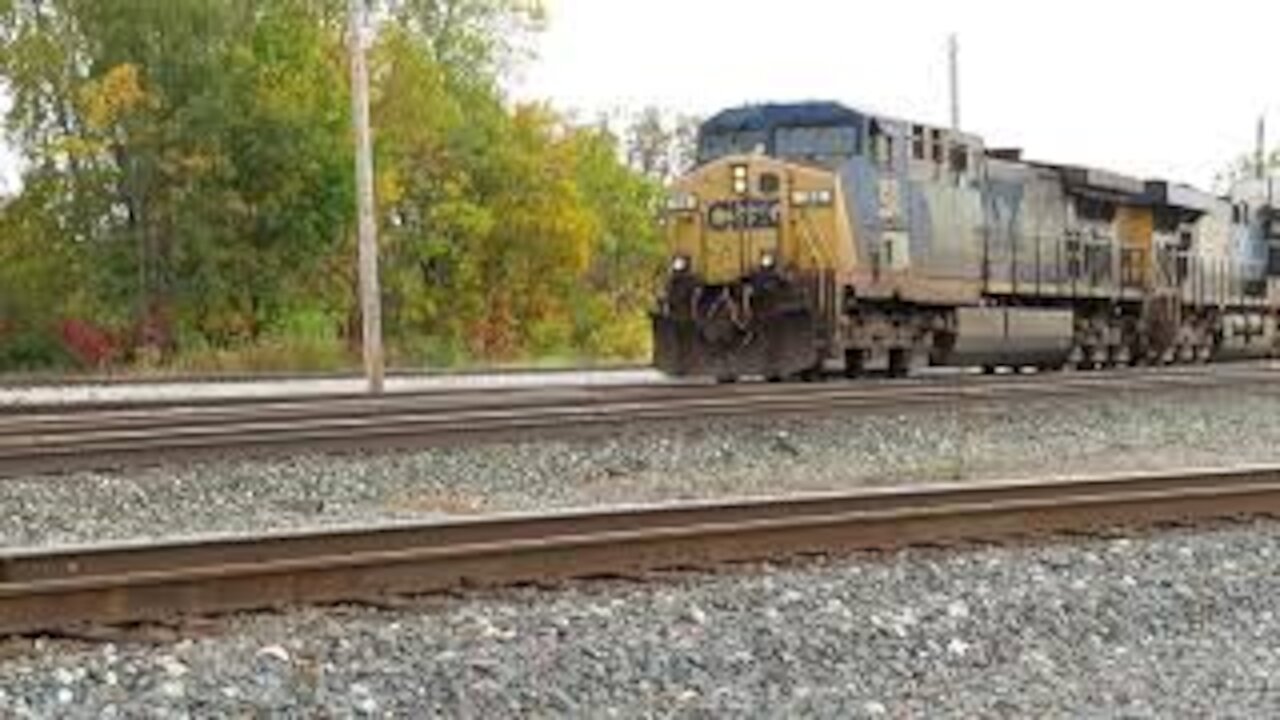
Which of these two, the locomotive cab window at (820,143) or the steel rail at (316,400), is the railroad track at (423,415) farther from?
the locomotive cab window at (820,143)

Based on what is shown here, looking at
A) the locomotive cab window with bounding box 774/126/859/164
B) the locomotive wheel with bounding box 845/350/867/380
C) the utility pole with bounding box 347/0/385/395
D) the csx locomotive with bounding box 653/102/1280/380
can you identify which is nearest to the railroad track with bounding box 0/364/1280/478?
the locomotive wheel with bounding box 845/350/867/380

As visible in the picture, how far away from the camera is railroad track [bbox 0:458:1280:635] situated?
647cm

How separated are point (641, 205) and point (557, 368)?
23789 mm

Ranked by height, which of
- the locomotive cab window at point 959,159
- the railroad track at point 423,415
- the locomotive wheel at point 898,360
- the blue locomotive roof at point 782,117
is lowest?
the railroad track at point 423,415

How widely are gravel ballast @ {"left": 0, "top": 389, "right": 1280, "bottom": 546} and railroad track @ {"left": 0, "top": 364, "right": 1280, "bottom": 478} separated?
0.27 meters

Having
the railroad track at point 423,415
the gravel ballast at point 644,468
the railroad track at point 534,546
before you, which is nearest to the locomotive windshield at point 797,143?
the railroad track at point 423,415

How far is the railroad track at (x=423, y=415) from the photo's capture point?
12.2 metres

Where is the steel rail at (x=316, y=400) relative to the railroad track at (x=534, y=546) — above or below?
above

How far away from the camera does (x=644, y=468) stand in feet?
42.9

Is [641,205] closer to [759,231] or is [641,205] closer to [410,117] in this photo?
[410,117]

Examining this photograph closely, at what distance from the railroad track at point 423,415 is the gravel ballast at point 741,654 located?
18.6 ft

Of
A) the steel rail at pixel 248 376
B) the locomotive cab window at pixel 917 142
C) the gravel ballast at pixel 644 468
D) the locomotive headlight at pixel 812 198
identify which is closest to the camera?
the gravel ballast at pixel 644 468

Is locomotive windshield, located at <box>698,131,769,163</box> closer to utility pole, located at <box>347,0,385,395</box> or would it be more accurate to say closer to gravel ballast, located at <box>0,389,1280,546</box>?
utility pole, located at <box>347,0,385,395</box>

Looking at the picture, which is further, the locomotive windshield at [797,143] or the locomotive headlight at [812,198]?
the locomotive windshield at [797,143]
